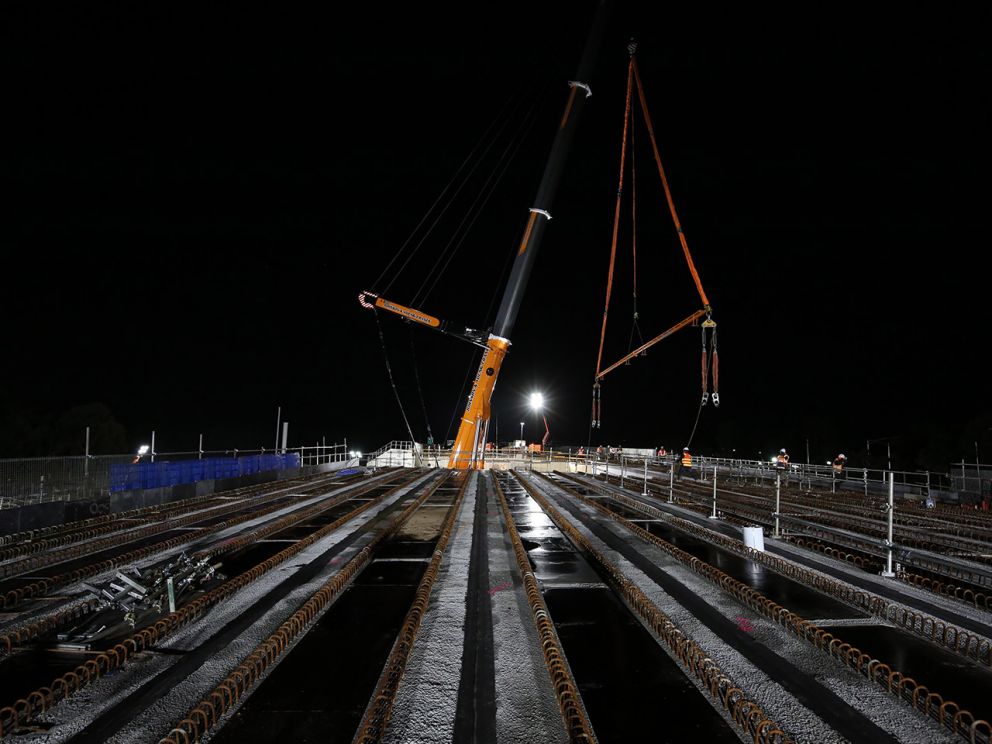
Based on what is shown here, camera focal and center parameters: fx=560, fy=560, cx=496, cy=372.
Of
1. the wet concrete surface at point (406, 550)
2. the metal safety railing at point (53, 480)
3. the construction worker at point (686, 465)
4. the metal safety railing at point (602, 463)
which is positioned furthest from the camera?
the construction worker at point (686, 465)

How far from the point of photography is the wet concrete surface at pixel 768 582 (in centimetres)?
554

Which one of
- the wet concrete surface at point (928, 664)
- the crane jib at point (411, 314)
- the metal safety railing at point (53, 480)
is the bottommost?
the wet concrete surface at point (928, 664)

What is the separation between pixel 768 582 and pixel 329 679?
5.01 meters

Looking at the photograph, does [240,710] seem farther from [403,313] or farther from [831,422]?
[831,422]

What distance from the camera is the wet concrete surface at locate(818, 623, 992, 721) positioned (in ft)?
12.6

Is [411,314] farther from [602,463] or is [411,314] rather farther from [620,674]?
[620,674]

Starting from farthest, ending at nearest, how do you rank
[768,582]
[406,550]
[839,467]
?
[839,467], [406,550], [768,582]

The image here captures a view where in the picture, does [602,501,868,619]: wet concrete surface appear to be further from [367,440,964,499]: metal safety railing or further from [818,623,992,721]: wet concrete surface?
[367,440,964,499]: metal safety railing

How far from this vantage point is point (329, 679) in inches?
159

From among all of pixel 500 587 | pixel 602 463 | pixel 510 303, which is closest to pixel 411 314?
pixel 510 303

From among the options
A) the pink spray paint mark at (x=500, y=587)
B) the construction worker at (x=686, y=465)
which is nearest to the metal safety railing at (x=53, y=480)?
the pink spray paint mark at (x=500, y=587)

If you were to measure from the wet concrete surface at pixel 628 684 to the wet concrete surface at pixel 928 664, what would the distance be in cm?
171

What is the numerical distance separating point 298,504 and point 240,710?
10315 millimetres

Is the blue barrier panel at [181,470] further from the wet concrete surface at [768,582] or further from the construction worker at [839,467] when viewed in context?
the construction worker at [839,467]
